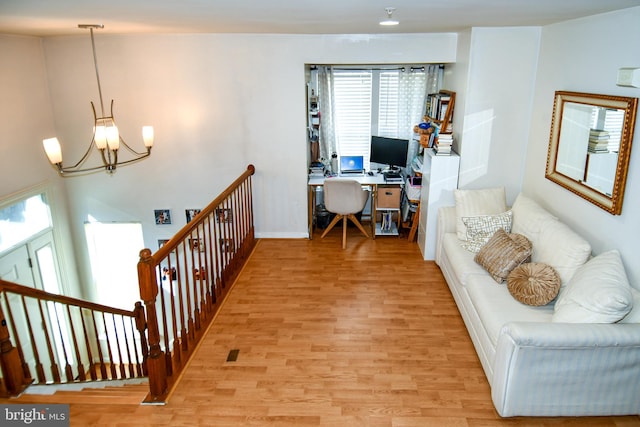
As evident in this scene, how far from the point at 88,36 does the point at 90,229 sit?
2271 mm

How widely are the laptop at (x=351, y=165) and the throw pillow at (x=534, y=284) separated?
112 inches

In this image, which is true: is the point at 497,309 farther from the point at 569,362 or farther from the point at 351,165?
the point at 351,165

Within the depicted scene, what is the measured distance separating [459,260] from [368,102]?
2812 millimetres

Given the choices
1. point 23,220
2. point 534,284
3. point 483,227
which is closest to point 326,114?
point 483,227

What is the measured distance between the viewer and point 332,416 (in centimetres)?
268

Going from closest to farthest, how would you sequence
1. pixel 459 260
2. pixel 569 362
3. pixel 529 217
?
pixel 569 362, pixel 529 217, pixel 459 260

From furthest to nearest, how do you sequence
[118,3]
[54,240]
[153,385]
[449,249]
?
[54,240] → [449,249] → [153,385] → [118,3]

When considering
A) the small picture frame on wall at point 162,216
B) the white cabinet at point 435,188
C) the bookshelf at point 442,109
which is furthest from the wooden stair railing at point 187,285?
the bookshelf at point 442,109

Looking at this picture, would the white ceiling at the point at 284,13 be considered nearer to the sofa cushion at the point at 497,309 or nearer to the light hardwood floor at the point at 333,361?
the sofa cushion at the point at 497,309

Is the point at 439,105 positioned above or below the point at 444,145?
above

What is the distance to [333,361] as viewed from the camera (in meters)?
3.18

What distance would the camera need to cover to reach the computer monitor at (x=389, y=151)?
18.2ft

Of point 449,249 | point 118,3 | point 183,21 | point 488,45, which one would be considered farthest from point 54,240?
point 488,45

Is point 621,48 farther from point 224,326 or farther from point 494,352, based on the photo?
point 224,326
